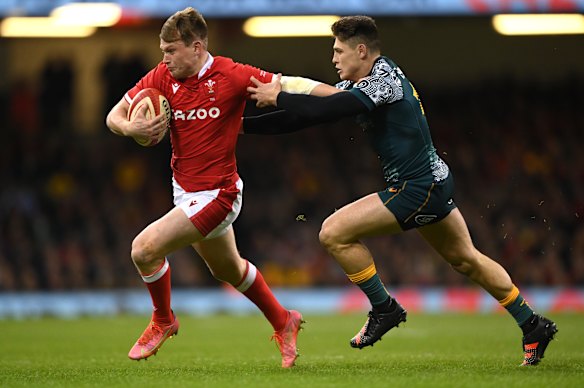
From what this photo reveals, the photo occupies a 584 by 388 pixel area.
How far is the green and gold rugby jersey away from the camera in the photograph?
6.63m

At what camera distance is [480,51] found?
1941 centimetres

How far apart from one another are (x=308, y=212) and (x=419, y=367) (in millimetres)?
11712

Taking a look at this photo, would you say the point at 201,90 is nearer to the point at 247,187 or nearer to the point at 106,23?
the point at 106,23

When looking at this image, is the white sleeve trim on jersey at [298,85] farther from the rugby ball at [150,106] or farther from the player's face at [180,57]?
the rugby ball at [150,106]

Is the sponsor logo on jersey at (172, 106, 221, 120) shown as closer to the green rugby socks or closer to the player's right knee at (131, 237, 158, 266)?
the player's right knee at (131, 237, 158, 266)

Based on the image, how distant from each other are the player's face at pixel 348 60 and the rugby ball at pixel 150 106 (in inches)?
45.4

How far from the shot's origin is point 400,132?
666cm

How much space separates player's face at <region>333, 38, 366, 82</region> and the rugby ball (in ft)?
3.78

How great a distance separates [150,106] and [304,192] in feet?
40.6

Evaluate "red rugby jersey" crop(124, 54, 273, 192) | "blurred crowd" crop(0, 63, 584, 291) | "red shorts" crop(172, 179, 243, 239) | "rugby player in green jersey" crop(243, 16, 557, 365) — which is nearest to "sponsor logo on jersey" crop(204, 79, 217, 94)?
"red rugby jersey" crop(124, 54, 273, 192)

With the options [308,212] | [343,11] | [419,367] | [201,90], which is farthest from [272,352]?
[308,212]

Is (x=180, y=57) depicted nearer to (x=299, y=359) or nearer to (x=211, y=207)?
(x=211, y=207)

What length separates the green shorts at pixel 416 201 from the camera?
660 cm

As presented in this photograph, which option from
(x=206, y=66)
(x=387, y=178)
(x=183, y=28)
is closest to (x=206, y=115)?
(x=206, y=66)
